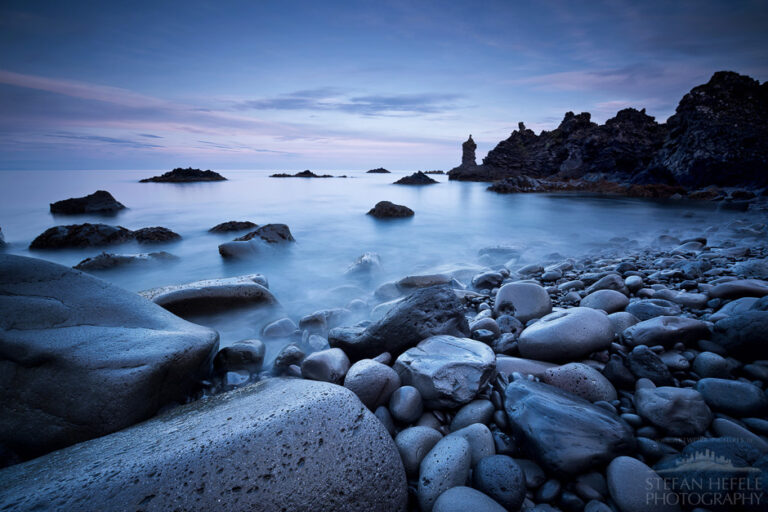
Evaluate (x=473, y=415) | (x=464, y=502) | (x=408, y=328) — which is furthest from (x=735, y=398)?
(x=408, y=328)

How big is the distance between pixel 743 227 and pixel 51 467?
44.7ft

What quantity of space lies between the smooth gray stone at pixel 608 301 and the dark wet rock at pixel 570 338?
0.86 meters

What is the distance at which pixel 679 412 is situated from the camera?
161 centimetres

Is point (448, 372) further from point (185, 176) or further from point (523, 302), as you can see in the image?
point (185, 176)

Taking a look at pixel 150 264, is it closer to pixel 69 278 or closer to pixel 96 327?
pixel 69 278

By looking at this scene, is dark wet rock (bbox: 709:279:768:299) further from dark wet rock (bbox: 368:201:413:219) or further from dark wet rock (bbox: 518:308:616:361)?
dark wet rock (bbox: 368:201:413:219)

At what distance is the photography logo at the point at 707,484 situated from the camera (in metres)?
1.19

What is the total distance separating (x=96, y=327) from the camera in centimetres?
200

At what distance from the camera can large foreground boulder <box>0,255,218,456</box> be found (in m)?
1.64

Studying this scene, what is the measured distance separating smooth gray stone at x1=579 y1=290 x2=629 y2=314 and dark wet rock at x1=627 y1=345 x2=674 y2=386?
114cm

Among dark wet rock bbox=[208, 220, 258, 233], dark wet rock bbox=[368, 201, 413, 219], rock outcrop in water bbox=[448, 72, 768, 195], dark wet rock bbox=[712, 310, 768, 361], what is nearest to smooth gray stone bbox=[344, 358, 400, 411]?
dark wet rock bbox=[712, 310, 768, 361]

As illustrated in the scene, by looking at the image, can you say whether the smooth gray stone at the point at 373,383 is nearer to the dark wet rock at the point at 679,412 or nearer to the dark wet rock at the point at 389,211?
the dark wet rock at the point at 679,412

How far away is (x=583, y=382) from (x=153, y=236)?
949cm

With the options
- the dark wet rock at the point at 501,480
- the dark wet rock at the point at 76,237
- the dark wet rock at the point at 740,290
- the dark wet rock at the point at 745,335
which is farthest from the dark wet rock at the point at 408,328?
the dark wet rock at the point at 76,237
